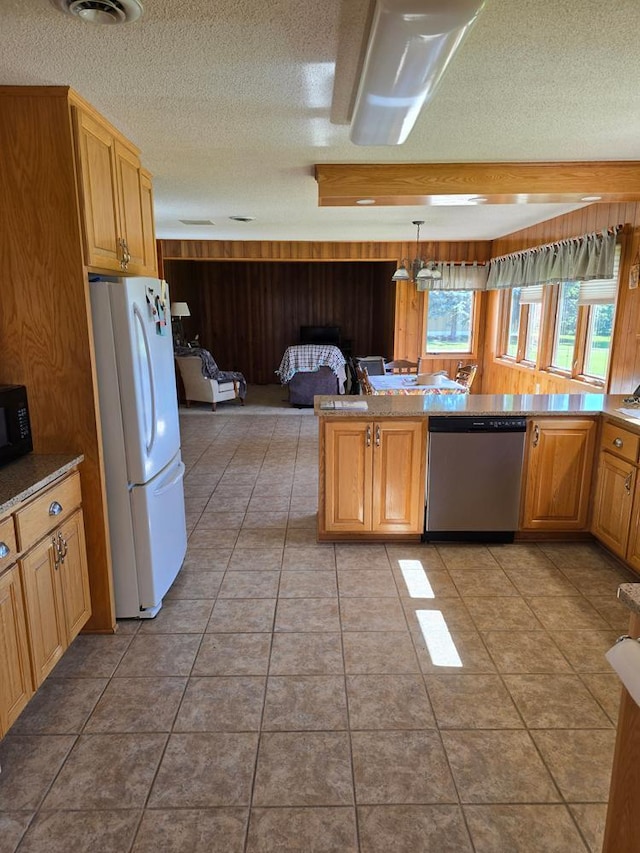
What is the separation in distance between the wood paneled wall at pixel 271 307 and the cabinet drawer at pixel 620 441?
7332 millimetres

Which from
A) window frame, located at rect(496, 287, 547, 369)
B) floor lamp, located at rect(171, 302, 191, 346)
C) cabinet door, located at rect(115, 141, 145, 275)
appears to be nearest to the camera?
cabinet door, located at rect(115, 141, 145, 275)

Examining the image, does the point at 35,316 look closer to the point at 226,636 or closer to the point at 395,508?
the point at 226,636

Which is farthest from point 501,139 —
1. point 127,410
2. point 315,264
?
point 315,264

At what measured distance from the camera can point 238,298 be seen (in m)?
10.6

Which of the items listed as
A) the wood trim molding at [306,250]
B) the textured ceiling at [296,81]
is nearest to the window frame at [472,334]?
the wood trim molding at [306,250]

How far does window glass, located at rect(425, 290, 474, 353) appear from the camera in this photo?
7.79 metres

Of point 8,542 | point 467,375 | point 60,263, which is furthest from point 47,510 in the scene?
point 467,375

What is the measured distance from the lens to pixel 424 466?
3.33 meters

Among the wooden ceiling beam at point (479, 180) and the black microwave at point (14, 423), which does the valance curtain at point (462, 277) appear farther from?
the black microwave at point (14, 423)

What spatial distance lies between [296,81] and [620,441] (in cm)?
254

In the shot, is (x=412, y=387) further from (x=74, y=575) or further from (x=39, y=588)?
(x=39, y=588)

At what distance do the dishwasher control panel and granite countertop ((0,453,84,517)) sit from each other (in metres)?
2.02

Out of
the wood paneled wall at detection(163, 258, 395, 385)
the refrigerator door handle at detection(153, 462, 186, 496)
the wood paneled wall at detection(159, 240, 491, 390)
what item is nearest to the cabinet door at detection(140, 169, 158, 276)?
the refrigerator door handle at detection(153, 462, 186, 496)

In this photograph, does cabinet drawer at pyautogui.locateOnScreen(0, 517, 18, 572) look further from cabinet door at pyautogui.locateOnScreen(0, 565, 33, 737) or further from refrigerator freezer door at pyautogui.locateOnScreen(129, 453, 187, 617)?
refrigerator freezer door at pyautogui.locateOnScreen(129, 453, 187, 617)
